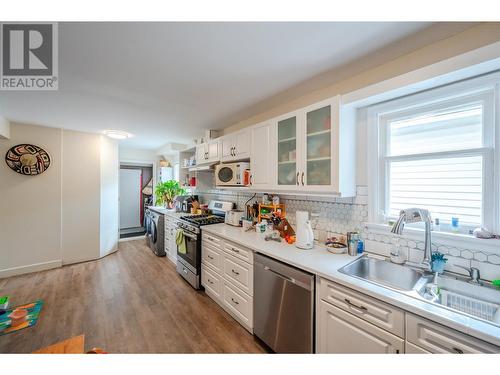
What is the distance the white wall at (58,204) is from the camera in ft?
10.5

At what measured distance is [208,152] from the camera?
10.8 ft

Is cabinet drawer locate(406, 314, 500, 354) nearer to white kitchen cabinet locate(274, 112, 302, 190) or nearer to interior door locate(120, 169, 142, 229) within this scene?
white kitchen cabinet locate(274, 112, 302, 190)

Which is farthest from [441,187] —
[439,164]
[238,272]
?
[238,272]

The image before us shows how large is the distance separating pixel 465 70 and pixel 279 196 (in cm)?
181

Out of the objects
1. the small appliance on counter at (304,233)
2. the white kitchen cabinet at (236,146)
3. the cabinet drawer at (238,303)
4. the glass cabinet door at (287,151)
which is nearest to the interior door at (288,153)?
the glass cabinet door at (287,151)

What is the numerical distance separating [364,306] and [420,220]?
0.66 m

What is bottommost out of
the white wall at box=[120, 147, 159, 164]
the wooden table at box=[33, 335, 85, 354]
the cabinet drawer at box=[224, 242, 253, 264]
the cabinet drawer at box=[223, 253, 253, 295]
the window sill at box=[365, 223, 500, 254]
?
the cabinet drawer at box=[223, 253, 253, 295]

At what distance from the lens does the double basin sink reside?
3.63 feet

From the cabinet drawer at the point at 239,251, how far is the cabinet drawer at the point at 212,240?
5.3 inches

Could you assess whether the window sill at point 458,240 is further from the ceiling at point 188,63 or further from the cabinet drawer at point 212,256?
the cabinet drawer at point 212,256

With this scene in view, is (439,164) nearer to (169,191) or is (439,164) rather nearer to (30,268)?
(169,191)

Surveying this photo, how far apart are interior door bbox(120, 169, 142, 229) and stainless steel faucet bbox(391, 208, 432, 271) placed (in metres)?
6.52

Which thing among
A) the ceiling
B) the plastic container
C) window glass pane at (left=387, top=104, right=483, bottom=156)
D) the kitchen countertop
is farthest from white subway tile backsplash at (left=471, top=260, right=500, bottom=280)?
the ceiling
